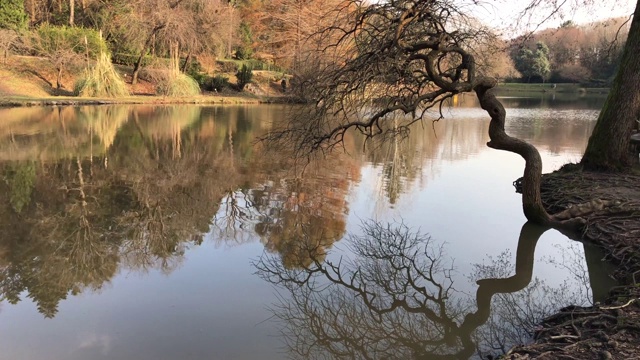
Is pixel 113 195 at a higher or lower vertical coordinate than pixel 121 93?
lower

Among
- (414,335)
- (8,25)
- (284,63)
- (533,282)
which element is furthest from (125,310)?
(284,63)

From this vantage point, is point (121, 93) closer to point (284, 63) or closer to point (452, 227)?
point (284, 63)

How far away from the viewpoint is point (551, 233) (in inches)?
279

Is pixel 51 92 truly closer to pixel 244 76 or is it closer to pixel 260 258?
pixel 244 76

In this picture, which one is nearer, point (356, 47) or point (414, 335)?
point (414, 335)

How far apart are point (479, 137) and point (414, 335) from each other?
14.8 meters

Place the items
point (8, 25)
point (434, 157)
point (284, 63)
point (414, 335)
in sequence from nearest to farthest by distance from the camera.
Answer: point (414, 335) < point (434, 157) < point (8, 25) < point (284, 63)

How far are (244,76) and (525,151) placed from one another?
30403mm

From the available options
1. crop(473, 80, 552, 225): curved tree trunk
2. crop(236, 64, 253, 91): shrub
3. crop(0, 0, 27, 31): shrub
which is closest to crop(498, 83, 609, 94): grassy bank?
crop(236, 64, 253, 91): shrub

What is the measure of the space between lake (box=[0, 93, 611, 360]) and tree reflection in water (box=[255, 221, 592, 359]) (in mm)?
20

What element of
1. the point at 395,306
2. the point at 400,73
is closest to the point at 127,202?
the point at 400,73

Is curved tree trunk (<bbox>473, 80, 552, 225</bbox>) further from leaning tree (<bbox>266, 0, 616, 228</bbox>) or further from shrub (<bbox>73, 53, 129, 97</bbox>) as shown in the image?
shrub (<bbox>73, 53, 129, 97</bbox>)

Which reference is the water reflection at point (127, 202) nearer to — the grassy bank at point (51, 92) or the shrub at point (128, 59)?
the grassy bank at point (51, 92)

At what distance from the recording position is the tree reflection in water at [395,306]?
4.15 meters
